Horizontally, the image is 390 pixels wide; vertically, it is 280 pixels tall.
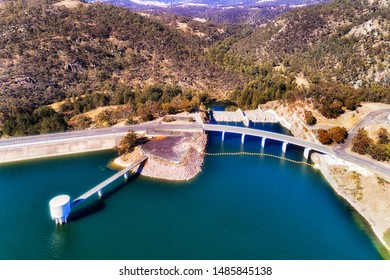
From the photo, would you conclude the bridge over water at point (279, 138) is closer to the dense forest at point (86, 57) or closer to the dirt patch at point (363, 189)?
the dirt patch at point (363, 189)

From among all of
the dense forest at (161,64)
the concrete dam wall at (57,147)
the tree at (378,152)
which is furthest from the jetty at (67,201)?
the tree at (378,152)

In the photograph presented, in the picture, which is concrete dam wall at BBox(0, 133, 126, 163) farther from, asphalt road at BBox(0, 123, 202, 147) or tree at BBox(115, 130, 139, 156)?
tree at BBox(115, 130, 139, 156)

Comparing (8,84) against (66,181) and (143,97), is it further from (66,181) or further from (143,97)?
(66,181)

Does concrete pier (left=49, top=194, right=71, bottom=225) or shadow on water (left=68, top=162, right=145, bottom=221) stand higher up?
concrete pier (left=49, top=194, right=71, bottom=225)

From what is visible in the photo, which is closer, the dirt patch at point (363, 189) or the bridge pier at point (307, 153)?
the dirt patch at point (363, 189)

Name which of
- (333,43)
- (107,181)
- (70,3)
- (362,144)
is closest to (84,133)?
(107,181)

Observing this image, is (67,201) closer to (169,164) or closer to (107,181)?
(107,181)

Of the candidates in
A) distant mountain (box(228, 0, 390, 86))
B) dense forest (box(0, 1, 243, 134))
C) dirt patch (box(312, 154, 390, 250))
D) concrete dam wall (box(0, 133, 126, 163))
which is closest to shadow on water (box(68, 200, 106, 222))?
concrete dam wall (box(0, 133, 126, 163))

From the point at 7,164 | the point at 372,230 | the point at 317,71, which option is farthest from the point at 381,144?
the point at 7,164
